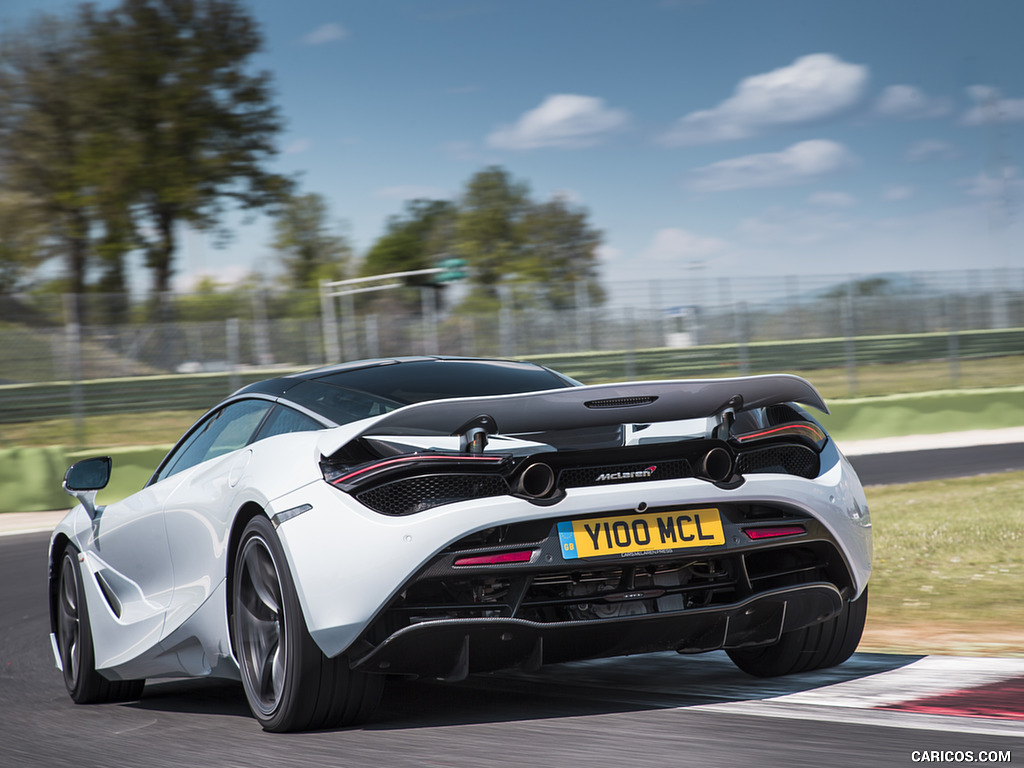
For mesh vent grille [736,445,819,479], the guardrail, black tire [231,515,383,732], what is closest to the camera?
black tire [231,515,383,732]

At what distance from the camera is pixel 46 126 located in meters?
39.1

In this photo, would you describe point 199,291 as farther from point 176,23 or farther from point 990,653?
point 176,23

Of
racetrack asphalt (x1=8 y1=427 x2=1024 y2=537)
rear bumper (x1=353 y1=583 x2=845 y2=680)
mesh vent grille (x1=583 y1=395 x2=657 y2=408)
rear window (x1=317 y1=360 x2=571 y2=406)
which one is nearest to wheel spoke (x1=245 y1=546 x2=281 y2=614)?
rear bumper (x1=353 y1=583 x2=845 y2=680)

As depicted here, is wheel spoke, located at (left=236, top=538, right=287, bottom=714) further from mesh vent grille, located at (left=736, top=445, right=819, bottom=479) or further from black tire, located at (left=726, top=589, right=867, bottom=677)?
black tire, located at (left=726, top=589, right=867, bottom=677)

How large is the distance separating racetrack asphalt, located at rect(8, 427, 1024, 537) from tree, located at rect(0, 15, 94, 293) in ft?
85.4

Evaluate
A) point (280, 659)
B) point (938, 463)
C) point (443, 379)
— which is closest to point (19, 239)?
point (938, 463)

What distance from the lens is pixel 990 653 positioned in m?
4.79

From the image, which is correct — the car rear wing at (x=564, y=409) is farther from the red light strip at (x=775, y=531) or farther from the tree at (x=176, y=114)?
the tree at (x=176, y=114)

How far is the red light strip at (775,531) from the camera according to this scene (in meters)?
3.85

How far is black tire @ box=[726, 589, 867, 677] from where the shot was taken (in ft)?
14.4

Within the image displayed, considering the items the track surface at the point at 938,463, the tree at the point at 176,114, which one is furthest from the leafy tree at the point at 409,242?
the track surface at the point at 938,463

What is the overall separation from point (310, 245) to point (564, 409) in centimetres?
11310

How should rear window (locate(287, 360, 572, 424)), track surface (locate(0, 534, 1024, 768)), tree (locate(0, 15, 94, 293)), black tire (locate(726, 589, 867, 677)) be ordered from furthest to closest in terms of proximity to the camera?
tree (locate(0, 15, 94, 293))
black tire (locate(726, 589, 867, 677))
rear window (locate(287, 360, 572, 424))
track surface (locate(0, 534, 1024, 768))

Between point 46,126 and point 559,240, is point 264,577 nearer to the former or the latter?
point 46,126
